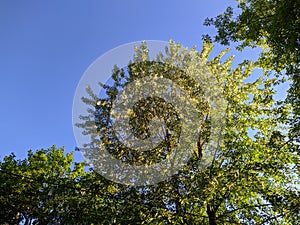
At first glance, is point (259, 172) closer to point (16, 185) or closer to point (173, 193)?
point (173, 193)

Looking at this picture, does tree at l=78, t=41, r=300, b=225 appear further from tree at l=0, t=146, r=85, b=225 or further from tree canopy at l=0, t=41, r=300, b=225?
tree at l=0, t=146, r=85, b=225

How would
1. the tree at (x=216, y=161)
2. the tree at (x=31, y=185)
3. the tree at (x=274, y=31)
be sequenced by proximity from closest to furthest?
the tree at (x=274, y=31)
the tree at (x=216, y=161)
the tree at (x=31, y=185)

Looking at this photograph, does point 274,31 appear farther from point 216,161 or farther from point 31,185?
point 31,185

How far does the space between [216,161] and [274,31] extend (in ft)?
24.4

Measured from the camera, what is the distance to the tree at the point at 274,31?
818 cm

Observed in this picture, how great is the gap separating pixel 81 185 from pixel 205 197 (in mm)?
6870

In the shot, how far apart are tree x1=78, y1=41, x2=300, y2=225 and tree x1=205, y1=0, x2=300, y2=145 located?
42.8 inches

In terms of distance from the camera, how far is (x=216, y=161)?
13.8 m

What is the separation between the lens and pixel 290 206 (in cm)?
1100

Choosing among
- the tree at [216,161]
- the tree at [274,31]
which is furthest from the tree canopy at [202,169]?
the tree at [274,31]

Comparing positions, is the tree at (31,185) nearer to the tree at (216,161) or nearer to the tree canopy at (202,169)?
the tree canopy at (202,169)

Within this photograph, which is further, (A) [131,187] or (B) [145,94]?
(B) [145,94]

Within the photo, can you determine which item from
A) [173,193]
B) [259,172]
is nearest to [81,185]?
[173,193]

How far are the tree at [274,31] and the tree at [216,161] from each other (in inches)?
42.8
